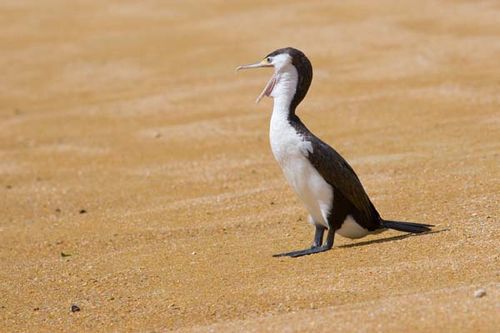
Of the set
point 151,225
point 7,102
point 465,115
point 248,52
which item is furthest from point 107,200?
point 248,52

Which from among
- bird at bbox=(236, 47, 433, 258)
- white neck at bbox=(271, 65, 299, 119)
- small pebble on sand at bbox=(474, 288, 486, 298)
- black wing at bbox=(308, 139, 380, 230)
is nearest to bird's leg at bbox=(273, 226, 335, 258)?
bird at bbox=(236, 47, 433, 258)

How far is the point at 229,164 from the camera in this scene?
13875 millimetres

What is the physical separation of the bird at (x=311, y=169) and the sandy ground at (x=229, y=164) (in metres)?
0.19

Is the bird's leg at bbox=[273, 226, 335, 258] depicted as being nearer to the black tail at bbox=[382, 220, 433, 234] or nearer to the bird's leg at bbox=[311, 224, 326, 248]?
the bird's leg at bbox=[311, 224, 326, 248]

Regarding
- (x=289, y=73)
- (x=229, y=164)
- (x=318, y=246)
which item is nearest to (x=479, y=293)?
(x=318, y=246)

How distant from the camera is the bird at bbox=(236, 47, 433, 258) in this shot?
8.52 meters

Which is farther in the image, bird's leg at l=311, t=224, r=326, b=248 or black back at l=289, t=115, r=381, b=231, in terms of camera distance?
bird's leg at l=311, t=224, r=326, b=248

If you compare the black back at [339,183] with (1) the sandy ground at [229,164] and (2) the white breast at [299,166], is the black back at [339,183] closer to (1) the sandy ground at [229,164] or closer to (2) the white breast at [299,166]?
(2) the white breast at [299,166]

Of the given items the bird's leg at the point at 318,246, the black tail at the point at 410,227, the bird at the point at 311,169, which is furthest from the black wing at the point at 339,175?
the bird's leg at the point at 318,246

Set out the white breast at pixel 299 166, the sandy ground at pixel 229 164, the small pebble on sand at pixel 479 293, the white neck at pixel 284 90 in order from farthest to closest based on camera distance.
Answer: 1. the white neck at pixel 284 90
2. the white breast at pixel 299 166
3. the sandy ground at pixel 229 164
4. the small pebble on sand at pixel 479 293

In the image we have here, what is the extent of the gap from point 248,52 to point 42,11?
6.80 metres

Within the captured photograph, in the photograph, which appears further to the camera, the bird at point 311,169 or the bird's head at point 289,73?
the bird's head at point 289,73

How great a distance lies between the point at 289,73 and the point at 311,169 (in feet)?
2.64

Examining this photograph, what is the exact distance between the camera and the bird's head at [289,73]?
8.71 m
